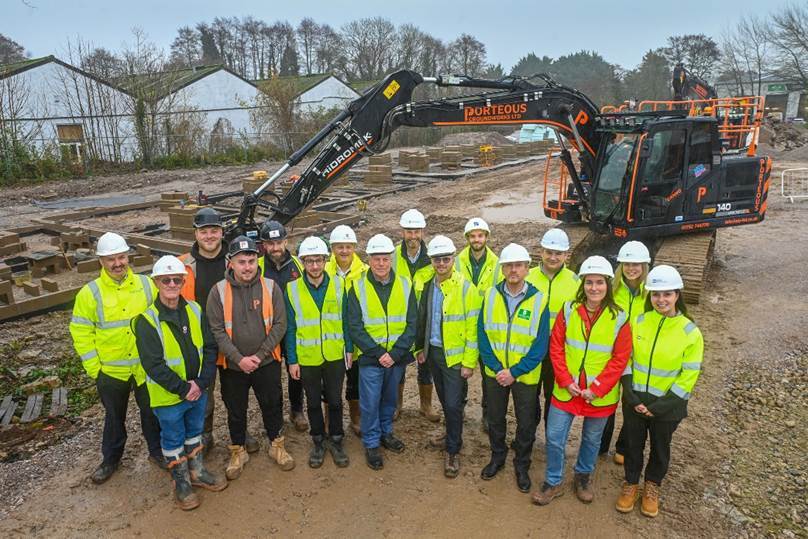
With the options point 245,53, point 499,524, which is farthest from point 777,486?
point 245,53

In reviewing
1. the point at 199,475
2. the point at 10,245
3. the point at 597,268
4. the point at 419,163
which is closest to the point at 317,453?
the point at 199,475

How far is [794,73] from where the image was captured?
135ft

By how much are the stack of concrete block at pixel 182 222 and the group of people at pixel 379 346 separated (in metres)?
8.79

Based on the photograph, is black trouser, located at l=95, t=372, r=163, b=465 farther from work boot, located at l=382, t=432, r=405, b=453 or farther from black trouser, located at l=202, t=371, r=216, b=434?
work boot, located at l=382, t=432, r=405, b=453

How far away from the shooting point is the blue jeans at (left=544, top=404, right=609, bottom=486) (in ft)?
13.2

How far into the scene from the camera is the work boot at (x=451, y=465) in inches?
177

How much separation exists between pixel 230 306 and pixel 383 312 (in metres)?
1.13

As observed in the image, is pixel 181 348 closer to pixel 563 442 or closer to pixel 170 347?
pixel 170 347

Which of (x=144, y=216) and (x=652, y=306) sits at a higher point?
(x=652, y=306)

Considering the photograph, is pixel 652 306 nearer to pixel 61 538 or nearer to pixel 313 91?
pixel 61 538

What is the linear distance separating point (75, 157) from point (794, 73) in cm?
4647

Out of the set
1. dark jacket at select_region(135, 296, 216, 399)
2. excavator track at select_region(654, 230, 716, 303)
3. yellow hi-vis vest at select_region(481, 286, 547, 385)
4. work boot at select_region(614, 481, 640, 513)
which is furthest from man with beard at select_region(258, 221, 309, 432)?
excavator track at select_region(654, 230, 716, 303)

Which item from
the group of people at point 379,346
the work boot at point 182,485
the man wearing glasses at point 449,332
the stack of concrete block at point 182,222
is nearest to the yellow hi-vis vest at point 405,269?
the group of people at point 379,346

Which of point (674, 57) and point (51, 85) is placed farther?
point (674, 57)
